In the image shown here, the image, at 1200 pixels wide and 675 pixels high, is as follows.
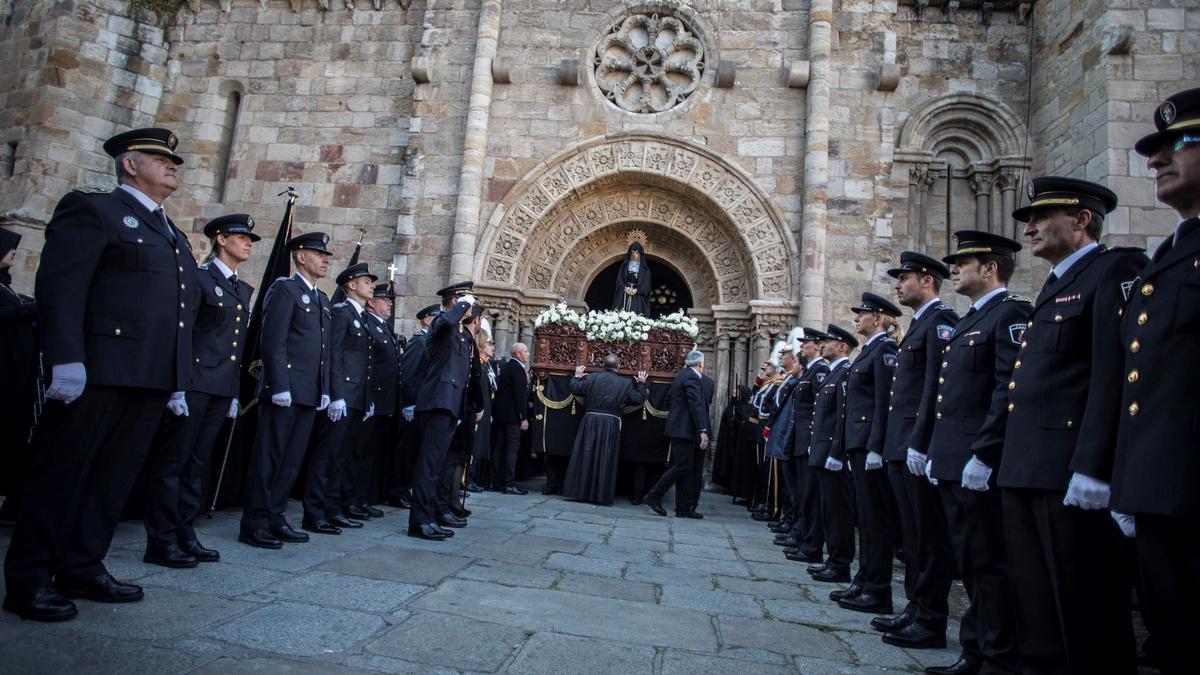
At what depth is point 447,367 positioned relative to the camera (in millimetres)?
6078

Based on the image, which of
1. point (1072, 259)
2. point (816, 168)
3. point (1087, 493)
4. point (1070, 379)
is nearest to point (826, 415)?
point (1072, 259)

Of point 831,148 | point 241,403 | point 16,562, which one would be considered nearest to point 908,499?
point 16,562

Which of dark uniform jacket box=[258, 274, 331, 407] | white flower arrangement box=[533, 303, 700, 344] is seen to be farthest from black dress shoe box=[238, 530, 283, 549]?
white flower arrangement box=[533, 303, 700, 344]

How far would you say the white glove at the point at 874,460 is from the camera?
4.74 m

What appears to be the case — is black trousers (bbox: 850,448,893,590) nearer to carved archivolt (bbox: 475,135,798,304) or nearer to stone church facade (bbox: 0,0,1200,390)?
stone church facade (bbox: 0,0,1200,390)

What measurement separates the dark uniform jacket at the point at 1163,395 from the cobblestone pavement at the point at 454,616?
162 centimetres

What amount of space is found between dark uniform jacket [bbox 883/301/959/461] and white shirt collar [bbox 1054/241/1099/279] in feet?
2.92

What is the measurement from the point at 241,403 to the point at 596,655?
4864mm

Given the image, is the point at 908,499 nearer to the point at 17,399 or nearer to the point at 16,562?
the point at 16,562

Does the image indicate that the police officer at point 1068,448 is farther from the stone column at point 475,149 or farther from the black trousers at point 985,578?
the stone column at point 475,149

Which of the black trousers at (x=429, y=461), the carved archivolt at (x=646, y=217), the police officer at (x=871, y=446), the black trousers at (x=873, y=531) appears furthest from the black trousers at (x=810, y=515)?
the carved archivolt at (x=646, y=217)

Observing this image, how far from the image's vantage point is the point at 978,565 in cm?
343

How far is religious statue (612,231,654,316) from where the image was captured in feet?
41.0

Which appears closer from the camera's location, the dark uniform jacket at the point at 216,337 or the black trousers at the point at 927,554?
the black trousers at the point at 927,554
